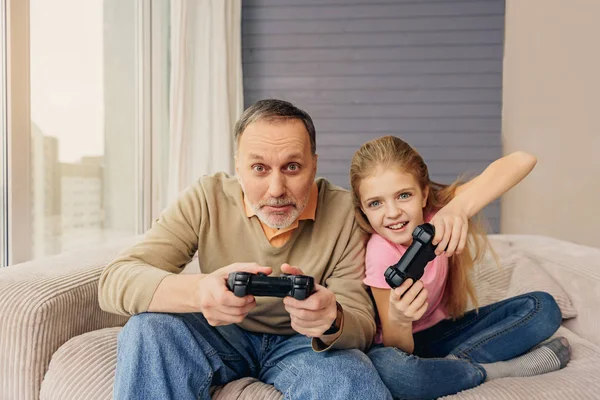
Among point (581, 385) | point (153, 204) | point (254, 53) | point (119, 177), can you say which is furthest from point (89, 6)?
point (581, 385)

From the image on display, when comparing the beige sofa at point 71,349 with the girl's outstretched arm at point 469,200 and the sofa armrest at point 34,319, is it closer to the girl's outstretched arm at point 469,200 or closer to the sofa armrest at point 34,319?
the sofa armrest at point 34,319

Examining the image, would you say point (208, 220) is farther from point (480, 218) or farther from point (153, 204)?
point (153, 204)

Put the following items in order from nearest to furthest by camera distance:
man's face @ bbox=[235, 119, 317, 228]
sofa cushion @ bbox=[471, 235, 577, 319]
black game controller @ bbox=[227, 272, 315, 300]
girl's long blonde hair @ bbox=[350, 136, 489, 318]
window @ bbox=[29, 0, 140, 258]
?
black game controller @ bbox=[227, 272, 315, 300], man's face @ bbox=[235, 119, 317, 228], girl's long blonde hair @ bbox=[350, 136, 489, 318], sofa cushion @ bbox=[471, 235, 577, 319], window @ bbox=[29, 0, 140, 258]

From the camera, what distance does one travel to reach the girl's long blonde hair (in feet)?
4.55

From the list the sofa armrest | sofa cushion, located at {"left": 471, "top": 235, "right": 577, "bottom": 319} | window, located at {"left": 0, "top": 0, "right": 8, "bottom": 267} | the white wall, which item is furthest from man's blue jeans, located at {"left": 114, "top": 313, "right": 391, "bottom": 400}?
the white wall

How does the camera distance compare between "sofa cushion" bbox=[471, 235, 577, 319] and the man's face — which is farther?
"sofa cushion" bbox=[471, 235, 577, 319]

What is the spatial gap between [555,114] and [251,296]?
2149 mm

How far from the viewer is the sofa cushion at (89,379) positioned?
45.3 inches

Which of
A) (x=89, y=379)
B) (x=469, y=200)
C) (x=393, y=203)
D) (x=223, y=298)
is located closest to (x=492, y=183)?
(x=469, y=200)

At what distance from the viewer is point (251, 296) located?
105 cm

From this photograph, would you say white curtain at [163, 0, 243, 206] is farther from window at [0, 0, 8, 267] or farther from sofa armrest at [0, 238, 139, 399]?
sofa armrest at [0, 238, 139, 399]

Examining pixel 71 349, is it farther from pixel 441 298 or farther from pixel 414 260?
pixel 441 298

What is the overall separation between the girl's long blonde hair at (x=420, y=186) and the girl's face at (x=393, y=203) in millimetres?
22

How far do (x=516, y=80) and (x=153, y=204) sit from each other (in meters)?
2.10
